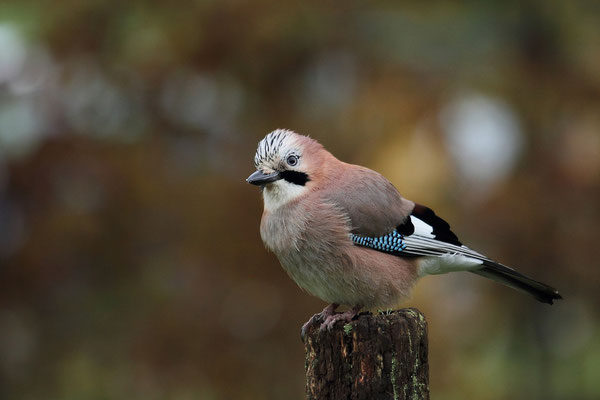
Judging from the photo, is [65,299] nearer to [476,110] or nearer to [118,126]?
[118,126]

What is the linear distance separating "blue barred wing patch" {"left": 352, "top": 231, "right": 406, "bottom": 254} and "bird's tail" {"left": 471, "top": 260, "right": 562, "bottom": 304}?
614 mm

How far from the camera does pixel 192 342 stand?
7836 mm

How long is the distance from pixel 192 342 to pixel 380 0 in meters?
4.36

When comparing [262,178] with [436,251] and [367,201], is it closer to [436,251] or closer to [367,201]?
[367,201]

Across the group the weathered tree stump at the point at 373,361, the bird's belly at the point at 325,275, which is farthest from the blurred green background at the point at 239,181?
the weathered tree stump at the point at 373,361

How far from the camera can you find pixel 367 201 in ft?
17.9

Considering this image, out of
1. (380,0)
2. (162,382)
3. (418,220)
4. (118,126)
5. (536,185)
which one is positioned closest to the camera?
(418,220)

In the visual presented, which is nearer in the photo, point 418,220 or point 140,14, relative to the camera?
point 418,220

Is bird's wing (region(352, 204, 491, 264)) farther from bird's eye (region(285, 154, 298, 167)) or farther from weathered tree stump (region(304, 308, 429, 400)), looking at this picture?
weathered tree stump (region(304, 308, 429, 400))

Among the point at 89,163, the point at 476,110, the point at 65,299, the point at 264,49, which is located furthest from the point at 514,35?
the point at 65,299

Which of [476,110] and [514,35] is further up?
[514,35]

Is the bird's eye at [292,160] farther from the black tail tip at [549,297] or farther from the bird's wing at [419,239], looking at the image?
the black tail tip at [549,297]

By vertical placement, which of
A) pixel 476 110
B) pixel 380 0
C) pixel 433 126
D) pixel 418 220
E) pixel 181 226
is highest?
pixel 380 0

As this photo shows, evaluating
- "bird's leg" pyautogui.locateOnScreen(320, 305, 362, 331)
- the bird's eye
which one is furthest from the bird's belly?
the bird's eye
